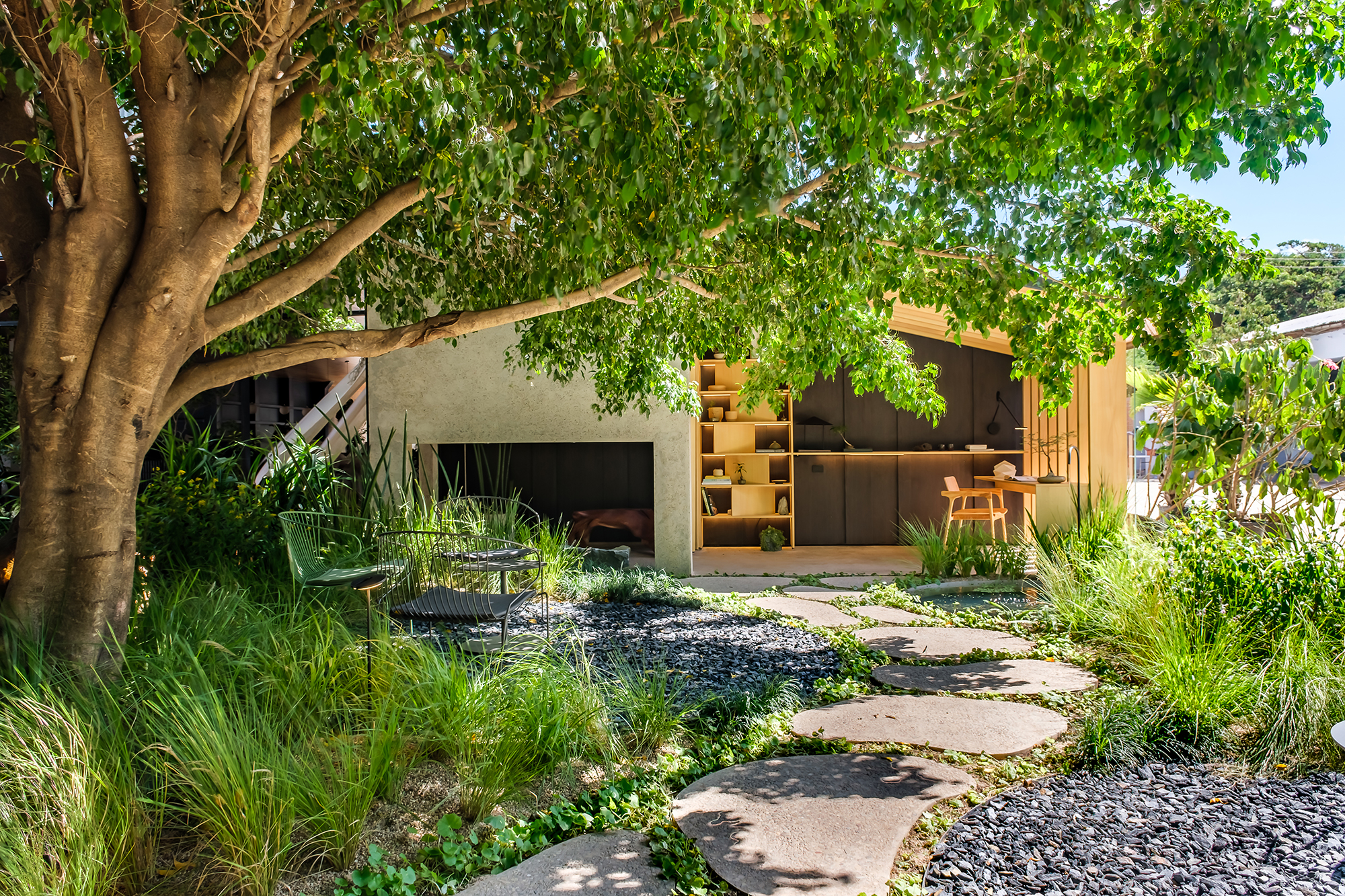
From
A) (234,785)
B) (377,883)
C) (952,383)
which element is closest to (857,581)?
(952,383)

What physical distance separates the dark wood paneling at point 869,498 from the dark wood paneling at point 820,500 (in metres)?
0.08

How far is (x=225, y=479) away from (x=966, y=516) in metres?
5.94

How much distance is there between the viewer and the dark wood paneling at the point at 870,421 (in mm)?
9703

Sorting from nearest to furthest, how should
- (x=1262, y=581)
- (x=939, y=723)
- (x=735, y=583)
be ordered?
1. (x=939, y=723)
2. (x=1262, y=581)
3. (x=735, y=583)

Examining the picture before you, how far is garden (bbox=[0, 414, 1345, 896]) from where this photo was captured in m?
2.02

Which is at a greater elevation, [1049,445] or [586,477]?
[1049,445]

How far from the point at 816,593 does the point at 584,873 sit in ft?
14.5

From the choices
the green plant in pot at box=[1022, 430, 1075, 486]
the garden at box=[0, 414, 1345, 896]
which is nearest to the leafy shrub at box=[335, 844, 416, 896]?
the garden at box=[0, 414, 1345, 896]

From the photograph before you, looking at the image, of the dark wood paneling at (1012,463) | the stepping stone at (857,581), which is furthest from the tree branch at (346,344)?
the dark wood paneling at (1012,463)

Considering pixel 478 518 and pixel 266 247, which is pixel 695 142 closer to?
pixel 266 247

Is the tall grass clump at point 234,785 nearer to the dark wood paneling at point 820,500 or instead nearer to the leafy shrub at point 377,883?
the leafy shrub at point 377,883

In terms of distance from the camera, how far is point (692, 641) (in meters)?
4.66

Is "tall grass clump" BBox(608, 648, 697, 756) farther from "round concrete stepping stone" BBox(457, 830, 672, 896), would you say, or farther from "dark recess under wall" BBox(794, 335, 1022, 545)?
"dark recess under wall" BBox(794, 335, 1022, 545)

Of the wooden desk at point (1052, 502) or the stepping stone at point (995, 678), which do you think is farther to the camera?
the wooden desk at point (1052, 502)
